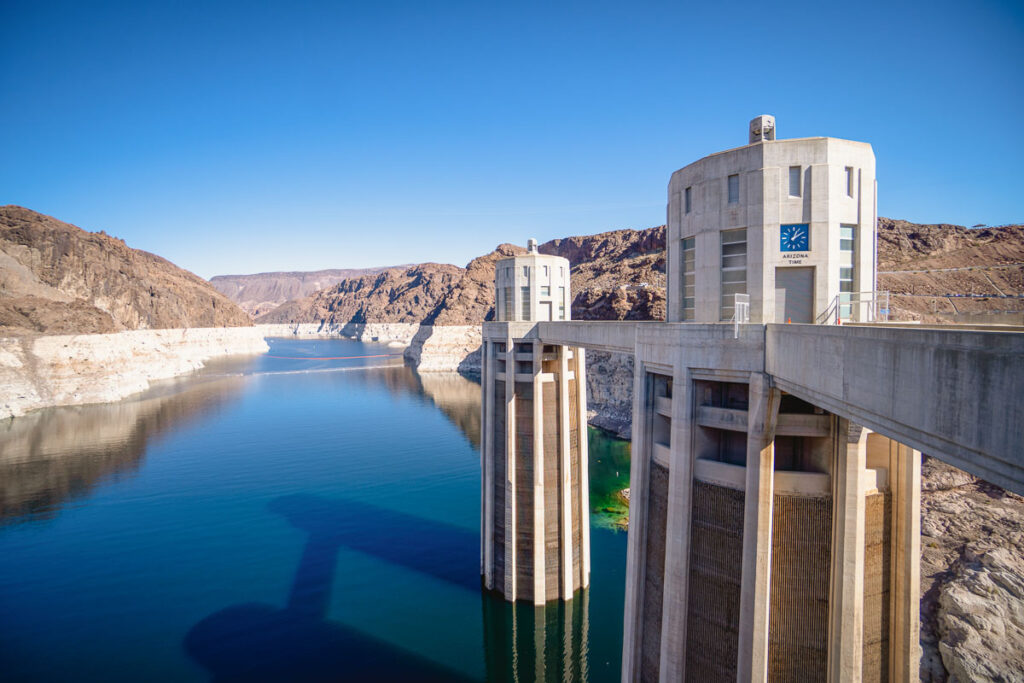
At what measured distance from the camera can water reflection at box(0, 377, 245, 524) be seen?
41.8m

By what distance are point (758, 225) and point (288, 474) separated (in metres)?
46.2

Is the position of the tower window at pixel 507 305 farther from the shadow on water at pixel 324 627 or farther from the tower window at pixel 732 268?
the tower window at pixel 732 268

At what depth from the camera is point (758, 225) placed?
33.7 feet

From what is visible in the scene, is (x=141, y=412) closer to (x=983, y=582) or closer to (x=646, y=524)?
(x=646, y=524)

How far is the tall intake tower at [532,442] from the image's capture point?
24375mm

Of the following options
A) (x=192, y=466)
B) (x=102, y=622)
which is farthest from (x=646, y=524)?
(x=192, y=466)

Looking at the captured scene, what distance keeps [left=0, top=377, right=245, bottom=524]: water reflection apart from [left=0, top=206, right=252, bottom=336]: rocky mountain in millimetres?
16525

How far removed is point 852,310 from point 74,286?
5469 inches

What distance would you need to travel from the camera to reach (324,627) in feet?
78.1

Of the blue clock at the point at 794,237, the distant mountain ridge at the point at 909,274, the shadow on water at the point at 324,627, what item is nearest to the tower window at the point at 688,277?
the blue clock at the point at 794,237

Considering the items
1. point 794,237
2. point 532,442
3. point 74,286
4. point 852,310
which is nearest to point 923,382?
point 794,237

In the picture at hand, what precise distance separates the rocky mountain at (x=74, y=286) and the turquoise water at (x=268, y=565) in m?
31.0

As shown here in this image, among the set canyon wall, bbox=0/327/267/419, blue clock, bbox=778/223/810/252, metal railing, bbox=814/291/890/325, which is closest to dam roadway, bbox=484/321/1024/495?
metal railing, bbox=814/291/890/325

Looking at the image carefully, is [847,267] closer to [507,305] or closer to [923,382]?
[923,382]
